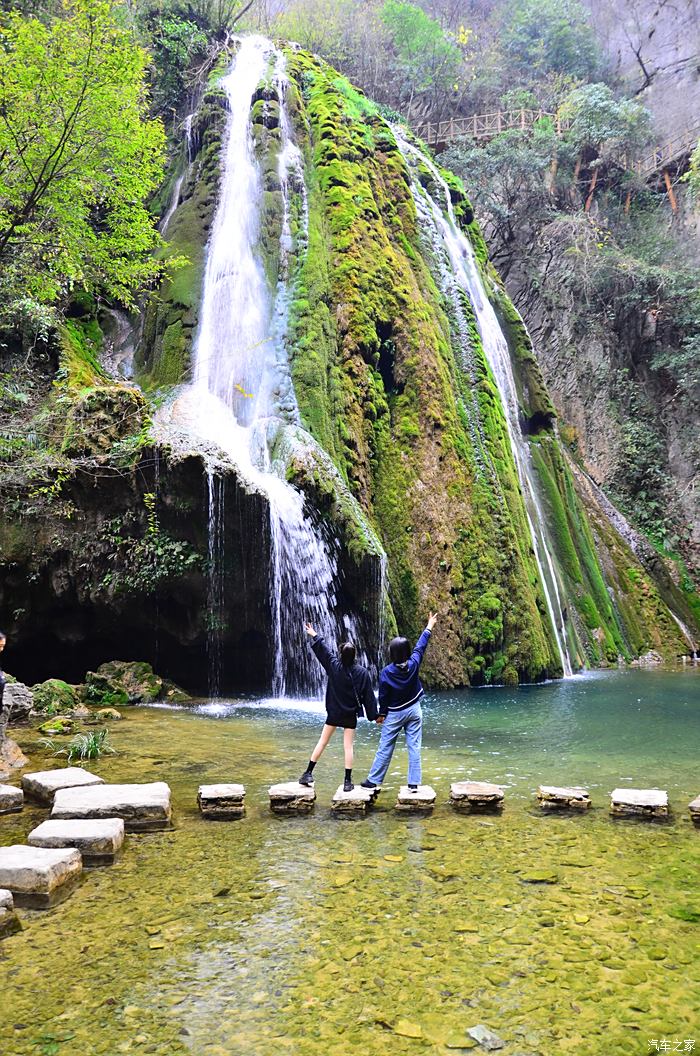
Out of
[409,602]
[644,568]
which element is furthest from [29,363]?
[644,568]

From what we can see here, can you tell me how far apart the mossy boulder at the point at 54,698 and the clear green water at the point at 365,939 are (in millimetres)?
3753

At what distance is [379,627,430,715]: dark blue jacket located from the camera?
5973 mm

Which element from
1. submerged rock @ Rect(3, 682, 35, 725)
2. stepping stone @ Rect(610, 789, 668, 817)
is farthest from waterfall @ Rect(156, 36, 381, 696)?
stepping stone @ Rect(610, 789, 668, 817)

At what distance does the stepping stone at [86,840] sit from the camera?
439cm

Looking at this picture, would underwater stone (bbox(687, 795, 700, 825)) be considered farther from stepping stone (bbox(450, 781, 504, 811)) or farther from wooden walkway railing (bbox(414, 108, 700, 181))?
wooden walkway railing (bbox(414, 108, 700, 181))

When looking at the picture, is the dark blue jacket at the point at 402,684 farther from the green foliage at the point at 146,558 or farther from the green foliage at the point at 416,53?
the green foliage at the point at 416,53

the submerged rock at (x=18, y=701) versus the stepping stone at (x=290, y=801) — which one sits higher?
the submerged rock at (x=18, y=701)

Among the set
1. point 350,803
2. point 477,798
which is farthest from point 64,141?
point 477,798

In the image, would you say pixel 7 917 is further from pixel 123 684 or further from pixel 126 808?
pixel 123 684

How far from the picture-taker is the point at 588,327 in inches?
1088

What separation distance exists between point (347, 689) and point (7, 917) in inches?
121

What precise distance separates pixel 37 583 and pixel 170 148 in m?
15.1

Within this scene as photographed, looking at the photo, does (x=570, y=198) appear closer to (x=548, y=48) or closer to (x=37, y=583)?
(x=548, y=48)

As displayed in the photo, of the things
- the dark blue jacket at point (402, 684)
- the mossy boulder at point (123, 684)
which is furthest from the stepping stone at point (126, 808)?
the mossy boulder at point (123, 684)
